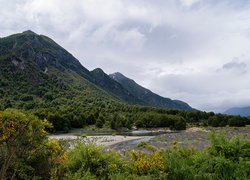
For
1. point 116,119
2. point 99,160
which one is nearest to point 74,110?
point 116,119

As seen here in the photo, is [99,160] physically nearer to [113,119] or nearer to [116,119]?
[113,119]

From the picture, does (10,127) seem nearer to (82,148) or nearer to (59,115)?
(82,148)

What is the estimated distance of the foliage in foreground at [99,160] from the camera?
44.2ft

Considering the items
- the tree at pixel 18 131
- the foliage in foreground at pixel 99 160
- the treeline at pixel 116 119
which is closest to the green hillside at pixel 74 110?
the treeline at pixel 116 119

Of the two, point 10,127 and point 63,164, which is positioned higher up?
point 10,127

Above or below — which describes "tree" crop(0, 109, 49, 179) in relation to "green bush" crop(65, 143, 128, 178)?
above

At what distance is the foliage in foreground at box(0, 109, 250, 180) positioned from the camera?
13477 mm

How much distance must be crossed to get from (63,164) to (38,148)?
4.15 feet

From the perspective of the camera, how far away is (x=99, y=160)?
15438 mm

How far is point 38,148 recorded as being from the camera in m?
14.3

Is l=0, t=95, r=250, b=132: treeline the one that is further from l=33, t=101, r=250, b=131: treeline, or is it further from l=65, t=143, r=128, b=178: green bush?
l=65, t=143, r=128, b=178: green bush

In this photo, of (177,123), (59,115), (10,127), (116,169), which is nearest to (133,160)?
(116,169)

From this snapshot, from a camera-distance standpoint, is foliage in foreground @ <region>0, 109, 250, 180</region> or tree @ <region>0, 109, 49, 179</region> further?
tree @ <region>0, 109, 49, 179</region>

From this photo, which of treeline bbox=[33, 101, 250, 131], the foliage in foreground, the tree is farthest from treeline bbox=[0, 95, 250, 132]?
the foliage in foreground
